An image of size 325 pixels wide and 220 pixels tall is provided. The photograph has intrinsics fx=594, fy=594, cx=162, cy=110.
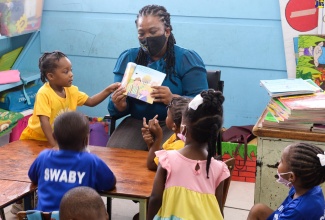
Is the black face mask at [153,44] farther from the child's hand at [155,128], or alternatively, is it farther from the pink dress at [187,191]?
the pink dress at [187,191]

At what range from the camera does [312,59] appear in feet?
15.3

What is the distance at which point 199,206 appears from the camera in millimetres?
2623

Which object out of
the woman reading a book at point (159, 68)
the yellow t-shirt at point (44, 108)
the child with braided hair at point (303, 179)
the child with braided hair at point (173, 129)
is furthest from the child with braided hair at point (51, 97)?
the child with braided hair at point (303, 179)

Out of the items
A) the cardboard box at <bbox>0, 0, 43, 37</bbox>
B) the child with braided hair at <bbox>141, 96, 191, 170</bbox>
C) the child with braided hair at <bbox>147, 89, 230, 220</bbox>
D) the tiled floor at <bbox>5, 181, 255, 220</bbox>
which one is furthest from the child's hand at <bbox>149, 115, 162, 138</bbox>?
the cardboard box at <bbox>0, 0, 43, 37</bbox>

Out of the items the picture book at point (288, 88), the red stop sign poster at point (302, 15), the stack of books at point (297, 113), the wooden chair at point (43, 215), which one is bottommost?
the wooden chair at point (43, 215)

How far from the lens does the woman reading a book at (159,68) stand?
3.78m

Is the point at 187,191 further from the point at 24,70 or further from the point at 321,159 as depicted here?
the point at 24,70

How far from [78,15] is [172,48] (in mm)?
1930

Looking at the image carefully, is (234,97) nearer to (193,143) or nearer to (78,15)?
(78,15)

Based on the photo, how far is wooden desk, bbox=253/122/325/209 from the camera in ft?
10.4

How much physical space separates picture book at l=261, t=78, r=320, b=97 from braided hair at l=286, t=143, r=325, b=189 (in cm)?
72

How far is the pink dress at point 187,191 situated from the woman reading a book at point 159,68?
103 cm

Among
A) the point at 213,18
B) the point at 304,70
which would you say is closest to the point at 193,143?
the point at 304,70

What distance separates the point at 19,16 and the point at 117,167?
2.64m
